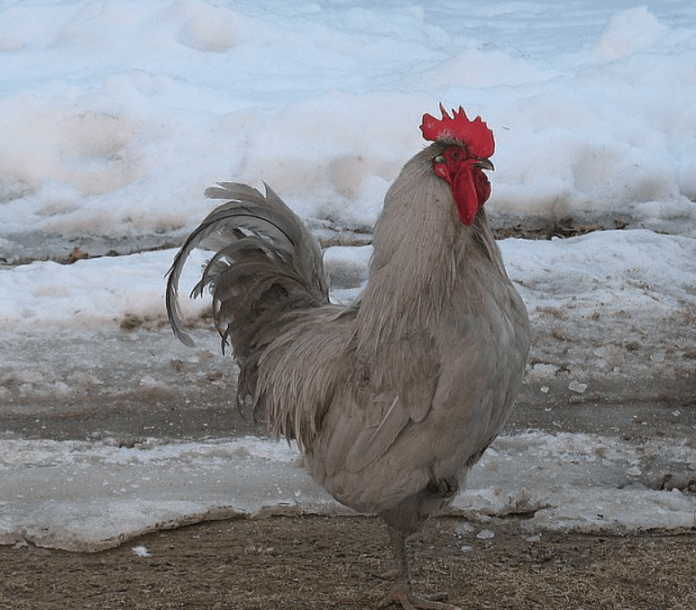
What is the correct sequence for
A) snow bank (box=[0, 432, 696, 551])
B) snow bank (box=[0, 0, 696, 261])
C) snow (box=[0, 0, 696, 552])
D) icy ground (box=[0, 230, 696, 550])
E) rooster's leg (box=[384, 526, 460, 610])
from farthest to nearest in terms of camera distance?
snow bank (box=[0, 0, 696, 261]), snow (box=[0, 0, 696, 552]), icy ground (box=[0, 230, 696, 550]), snow bank (box=[0, 432, 696, 551]), rooster's leg (box=[384, 526, 460, 610])

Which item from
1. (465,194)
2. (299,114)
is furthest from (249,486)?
(299,114)

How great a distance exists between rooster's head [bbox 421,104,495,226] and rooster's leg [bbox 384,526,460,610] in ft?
4.66

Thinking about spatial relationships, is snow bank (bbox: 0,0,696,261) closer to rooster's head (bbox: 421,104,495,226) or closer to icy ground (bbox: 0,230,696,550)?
icy ground (bbox: 0,230,696,550)

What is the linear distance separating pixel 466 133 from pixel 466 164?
12 cm

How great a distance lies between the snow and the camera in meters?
4.87

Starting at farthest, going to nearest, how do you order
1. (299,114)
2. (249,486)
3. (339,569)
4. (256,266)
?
(299,114), (249,486), (339,569), (256,266)

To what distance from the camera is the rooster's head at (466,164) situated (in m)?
→ 3.25

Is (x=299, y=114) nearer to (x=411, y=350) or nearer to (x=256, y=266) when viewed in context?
(x=256, y=266)

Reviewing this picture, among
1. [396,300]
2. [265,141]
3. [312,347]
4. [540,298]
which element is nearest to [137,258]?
[265,141]

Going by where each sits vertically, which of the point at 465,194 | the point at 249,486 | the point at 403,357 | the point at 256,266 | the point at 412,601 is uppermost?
the point at 465,194

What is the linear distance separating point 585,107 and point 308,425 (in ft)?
20.0

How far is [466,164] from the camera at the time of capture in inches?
129

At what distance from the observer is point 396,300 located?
11.3 ft

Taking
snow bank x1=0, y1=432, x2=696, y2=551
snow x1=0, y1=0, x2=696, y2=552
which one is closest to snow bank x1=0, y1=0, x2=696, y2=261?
snow x1=0, y1=0, x2=696, y2=552
